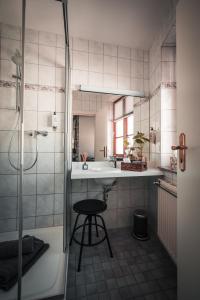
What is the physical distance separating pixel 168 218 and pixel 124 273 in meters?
0.61

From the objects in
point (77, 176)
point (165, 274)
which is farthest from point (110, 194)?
point (165, 274)

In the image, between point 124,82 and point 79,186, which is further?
point 124,82

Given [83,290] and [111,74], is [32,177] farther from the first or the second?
[111,74]

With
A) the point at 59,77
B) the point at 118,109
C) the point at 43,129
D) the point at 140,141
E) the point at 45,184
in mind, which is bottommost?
the point at 45,184

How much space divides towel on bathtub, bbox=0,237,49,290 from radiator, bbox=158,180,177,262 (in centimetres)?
115

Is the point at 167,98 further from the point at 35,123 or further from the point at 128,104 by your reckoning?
the point at 35,123

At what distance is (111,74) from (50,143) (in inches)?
46.6

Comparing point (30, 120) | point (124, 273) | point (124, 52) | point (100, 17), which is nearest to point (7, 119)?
point (30, 120)

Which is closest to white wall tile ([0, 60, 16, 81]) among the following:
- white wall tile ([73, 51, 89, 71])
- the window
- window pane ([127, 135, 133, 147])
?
white wall tile ([73, 51, 89, 71])

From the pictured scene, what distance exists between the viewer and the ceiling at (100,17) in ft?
4.79

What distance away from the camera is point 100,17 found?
1609 millimetres

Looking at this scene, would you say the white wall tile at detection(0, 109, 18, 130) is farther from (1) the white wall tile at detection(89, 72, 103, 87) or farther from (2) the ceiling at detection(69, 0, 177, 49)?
(2) the ceiling at detection(69, 0, 177, 49)

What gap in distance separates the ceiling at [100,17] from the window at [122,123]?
762 mm

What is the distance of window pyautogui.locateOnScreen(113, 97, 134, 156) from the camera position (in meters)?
2.12
